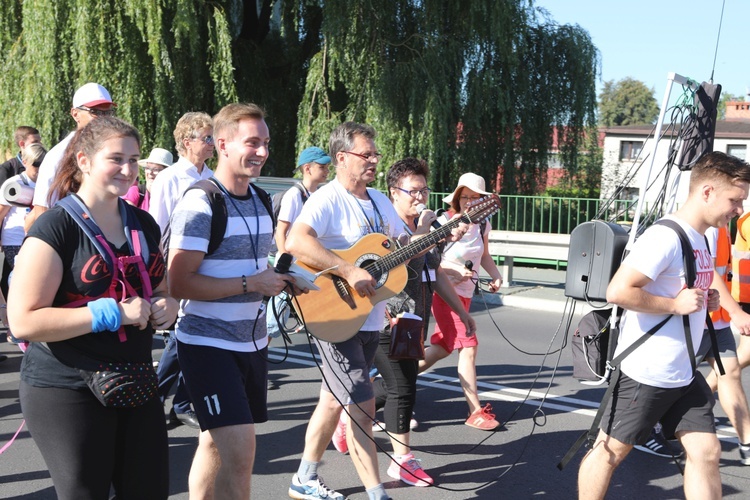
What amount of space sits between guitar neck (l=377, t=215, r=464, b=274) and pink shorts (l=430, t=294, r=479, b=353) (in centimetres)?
112

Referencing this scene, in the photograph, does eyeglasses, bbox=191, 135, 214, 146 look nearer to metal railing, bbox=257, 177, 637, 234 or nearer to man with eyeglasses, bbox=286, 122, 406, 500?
man with eyeglasses, bbox=286, 122, 406, 500

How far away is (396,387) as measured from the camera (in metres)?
4.90

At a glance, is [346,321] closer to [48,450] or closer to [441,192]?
[48,450]

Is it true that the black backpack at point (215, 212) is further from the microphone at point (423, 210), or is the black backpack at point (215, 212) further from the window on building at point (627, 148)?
the window on building at point (627, 148)

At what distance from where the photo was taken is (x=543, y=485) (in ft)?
15.7

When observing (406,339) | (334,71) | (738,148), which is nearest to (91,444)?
(406,339)

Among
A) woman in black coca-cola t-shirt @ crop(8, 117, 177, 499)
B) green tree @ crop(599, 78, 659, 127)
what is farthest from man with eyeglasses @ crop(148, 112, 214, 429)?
green tree @ crop(599, 78, 659, 127)

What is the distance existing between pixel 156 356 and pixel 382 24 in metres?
9.63

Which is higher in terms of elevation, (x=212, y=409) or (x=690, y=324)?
(x=690, y=324)

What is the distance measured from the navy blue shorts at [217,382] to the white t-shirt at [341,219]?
0.94 metres

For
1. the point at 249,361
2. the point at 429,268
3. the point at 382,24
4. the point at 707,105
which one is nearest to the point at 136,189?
the point at 429,268

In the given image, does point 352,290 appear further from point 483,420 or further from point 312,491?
point 483,420

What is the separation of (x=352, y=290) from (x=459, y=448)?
1.74m

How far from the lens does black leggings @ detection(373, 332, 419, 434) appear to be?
Answer: 16.0 ft
